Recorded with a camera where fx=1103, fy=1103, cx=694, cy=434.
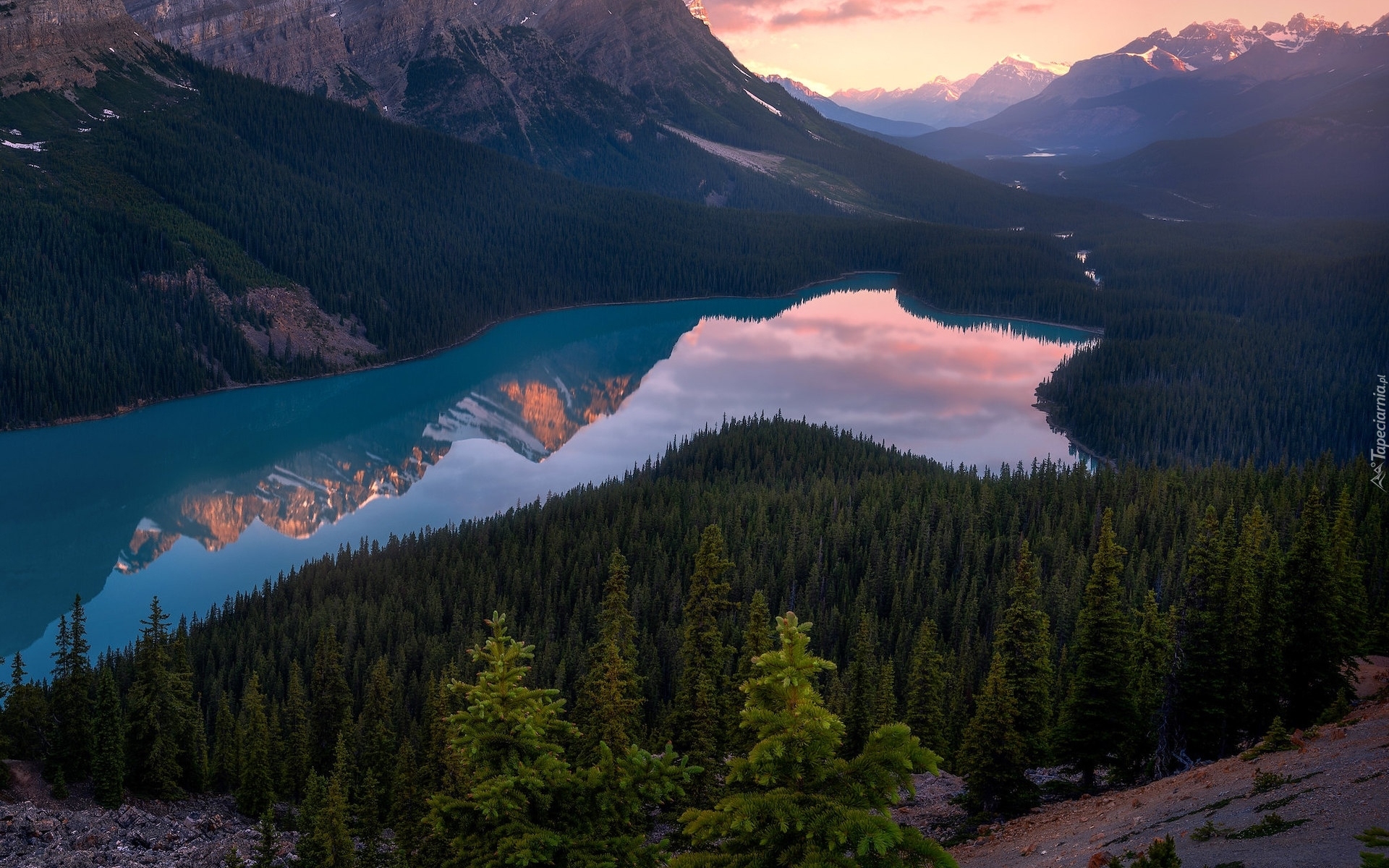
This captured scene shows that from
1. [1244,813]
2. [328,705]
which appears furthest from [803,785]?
[328,705]

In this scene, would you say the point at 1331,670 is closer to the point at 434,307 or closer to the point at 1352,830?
the point at 1352,830

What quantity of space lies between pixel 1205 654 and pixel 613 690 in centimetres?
1944

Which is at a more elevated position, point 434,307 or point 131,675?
point 434,307

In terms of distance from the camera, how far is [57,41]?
17488cm

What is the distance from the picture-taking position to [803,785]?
18.4 m

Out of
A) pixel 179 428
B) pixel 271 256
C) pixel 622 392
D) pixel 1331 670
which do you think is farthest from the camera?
pixel 271 256

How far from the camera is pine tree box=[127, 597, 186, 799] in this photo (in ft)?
133

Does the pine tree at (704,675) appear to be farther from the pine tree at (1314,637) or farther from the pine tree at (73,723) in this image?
the pine tree at (73,723)

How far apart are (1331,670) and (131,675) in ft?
178

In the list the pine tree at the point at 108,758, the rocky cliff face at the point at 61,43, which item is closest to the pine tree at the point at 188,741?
the pine tree at the point at 108,758

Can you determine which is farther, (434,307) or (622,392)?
(434,307)

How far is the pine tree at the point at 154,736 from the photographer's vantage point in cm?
4056

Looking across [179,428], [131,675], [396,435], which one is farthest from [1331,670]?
[179,428]

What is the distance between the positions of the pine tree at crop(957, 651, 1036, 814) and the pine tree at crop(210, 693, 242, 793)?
92.9ft
